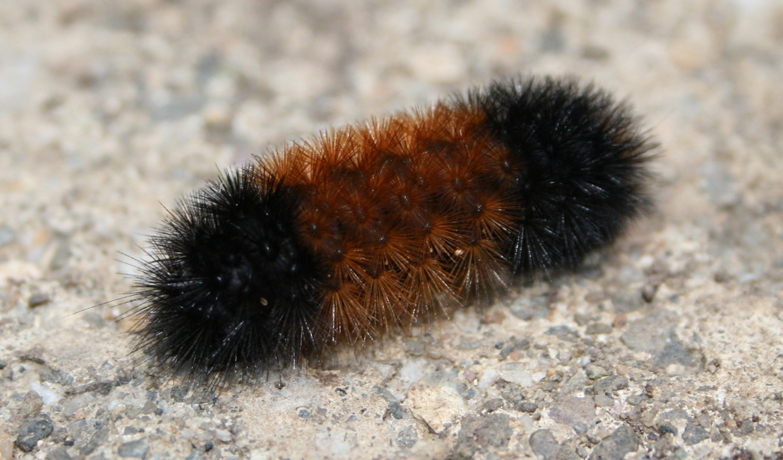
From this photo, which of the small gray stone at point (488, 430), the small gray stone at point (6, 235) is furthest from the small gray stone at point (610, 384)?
the small gray stone at point (6, 235)

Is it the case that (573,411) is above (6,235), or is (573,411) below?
below

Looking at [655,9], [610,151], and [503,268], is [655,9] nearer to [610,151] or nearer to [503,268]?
[610,151]

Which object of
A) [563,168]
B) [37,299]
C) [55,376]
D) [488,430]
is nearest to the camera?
[488,430]

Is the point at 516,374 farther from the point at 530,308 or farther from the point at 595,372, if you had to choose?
the point at 530,308

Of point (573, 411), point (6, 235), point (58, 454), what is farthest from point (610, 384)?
Answer: point (6, 235)

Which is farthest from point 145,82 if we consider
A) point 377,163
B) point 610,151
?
point 610,151

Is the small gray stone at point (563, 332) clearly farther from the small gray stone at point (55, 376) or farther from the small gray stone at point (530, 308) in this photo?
the small gray stone at point (55, 376)

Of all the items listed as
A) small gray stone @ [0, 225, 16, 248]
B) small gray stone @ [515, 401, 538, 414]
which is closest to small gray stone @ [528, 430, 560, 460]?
small gray stone @ [515, 401, 538, 414]
